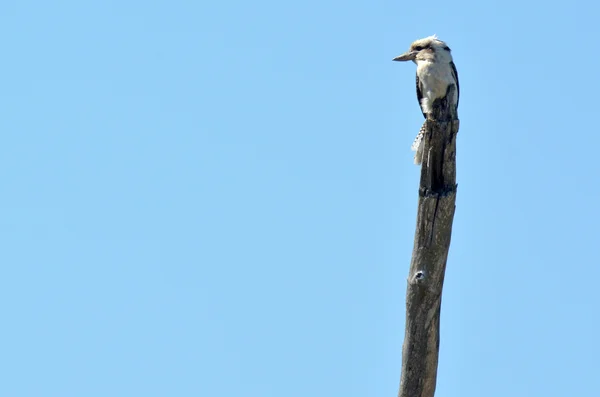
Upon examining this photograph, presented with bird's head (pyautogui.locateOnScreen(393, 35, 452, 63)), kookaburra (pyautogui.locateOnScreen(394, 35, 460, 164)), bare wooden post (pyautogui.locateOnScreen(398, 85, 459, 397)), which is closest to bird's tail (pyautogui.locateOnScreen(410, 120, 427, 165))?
kookaburra (pyautogui.locateOnScreen(394, 35, 460, 164))

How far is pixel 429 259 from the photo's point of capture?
643 cm

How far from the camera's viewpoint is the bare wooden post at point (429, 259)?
6391 millimetres

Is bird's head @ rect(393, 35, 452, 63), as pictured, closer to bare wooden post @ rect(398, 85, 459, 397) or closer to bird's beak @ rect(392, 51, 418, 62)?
bird's beak @ rect(392, 51, 418, 62)

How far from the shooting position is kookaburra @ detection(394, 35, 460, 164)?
7711 mm

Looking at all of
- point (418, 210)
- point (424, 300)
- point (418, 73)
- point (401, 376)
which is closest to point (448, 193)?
point (418, 210)

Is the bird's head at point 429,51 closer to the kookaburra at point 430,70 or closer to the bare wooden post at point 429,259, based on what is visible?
the kookaburra at point 430,70

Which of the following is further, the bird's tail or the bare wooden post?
the bird's tail

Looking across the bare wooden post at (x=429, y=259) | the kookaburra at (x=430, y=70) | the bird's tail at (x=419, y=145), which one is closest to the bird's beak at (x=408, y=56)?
the kookaburra at (x=430, y=70)

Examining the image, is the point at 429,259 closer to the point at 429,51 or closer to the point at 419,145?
the point at 419,145

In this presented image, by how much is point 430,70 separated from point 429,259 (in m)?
2.33

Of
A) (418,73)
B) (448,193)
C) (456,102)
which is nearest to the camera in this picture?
(448,193)

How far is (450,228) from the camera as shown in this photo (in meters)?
6.46

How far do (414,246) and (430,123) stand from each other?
87 cm

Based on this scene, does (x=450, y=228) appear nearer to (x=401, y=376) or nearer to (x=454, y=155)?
(x=454, y=155)
